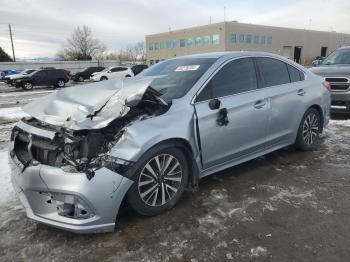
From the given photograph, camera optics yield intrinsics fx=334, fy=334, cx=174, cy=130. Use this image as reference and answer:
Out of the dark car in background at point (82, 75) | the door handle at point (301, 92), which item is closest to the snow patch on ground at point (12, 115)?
the door handle at point (301, 92)

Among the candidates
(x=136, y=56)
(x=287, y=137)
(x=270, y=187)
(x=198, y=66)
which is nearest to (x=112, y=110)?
(x=198, y=66)

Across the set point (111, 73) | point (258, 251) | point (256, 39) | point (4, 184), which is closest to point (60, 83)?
point (111, 73)

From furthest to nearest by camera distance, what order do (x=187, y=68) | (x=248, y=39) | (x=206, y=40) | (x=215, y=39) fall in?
(x=206, y=40)
(x=248, y=39)
(x=215, y=39)
(x=187, y=68)

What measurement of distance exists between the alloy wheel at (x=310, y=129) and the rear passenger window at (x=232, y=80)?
1.48 m

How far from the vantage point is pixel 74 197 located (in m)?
2.96

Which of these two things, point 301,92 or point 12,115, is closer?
point 301,92

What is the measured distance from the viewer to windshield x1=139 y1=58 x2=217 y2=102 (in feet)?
13.2

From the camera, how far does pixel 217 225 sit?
3.36 metres

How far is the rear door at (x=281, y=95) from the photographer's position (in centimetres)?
471

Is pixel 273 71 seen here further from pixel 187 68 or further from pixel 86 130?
pixel 86 130

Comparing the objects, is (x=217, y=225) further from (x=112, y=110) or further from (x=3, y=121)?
(x=3, y=121)

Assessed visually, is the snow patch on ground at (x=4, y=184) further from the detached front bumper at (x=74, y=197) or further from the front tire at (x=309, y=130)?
the front tire at (x=309, y=130)

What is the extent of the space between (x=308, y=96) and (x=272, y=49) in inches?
2394

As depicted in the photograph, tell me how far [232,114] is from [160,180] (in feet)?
4.13
